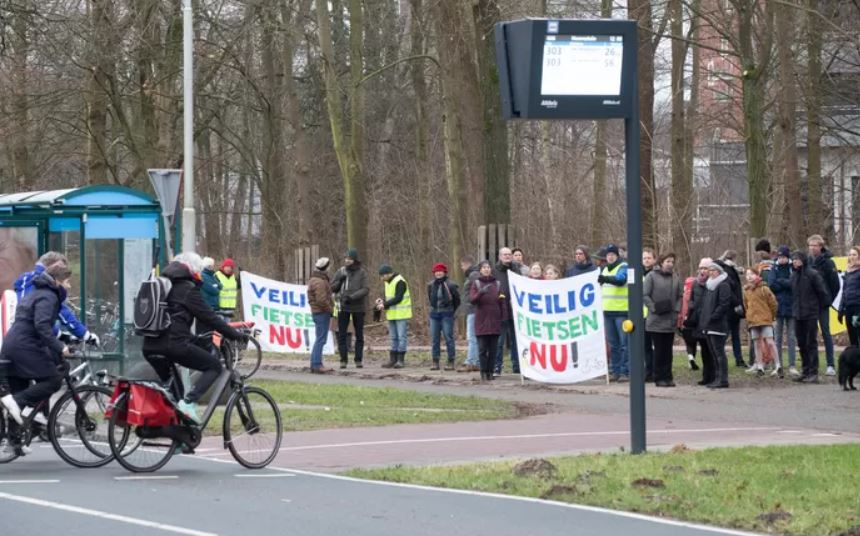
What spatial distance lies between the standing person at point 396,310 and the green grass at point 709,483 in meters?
12.8

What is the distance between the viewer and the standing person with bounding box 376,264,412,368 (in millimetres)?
26422

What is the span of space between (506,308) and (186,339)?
11.2 m

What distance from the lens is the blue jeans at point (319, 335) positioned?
26.6m

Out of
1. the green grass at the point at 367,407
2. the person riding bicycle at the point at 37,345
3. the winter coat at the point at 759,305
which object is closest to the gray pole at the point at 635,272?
the green grass at the point at 367,407

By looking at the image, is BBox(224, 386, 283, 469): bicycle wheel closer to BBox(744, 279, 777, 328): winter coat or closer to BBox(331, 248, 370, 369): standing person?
BBox(744, 279, 777, 328): winter coat

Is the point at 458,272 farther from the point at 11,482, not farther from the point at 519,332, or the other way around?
the point at 11,482

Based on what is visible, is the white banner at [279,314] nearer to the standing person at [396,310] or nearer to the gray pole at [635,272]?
the standing person at [396,310]

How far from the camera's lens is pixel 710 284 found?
21.9 metres

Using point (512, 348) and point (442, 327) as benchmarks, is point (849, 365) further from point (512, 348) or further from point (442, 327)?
point (442, 327)

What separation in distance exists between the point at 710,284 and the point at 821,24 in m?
15.7

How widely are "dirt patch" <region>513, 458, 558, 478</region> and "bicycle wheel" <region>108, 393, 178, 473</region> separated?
9.66 ft

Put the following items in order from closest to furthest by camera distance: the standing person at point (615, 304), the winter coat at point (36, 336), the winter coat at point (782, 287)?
the winter coat at point (36, 336) < the standing person at point (615, 304) < the winter coat at point (782, 287)

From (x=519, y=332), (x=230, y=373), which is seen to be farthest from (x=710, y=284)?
(x=230, y=373)

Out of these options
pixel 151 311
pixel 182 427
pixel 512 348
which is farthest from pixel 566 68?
pixel 512 348
